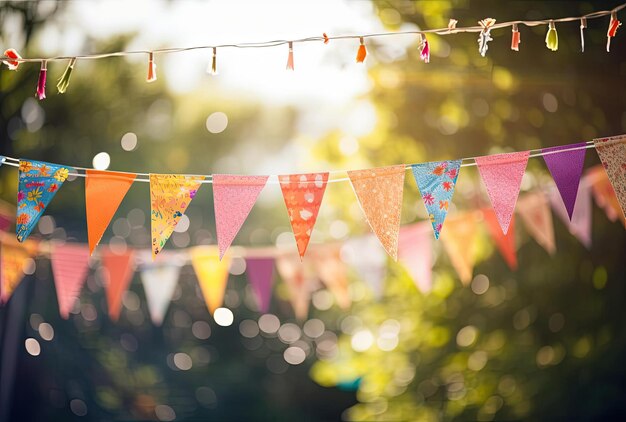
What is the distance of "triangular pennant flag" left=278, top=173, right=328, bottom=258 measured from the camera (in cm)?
232

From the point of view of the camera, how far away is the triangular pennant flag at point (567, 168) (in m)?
2.17

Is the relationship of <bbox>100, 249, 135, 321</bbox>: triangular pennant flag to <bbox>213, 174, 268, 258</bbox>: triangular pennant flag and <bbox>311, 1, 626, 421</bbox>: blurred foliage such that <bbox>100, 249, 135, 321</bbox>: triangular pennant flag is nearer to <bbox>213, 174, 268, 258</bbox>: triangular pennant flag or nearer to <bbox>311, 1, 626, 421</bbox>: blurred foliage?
<bbox>213, 174, 268, 258</bbox>: triangular pennant flag

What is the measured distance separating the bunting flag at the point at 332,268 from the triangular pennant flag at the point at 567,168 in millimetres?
1478

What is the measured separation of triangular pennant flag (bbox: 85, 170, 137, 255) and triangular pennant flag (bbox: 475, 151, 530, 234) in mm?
1140

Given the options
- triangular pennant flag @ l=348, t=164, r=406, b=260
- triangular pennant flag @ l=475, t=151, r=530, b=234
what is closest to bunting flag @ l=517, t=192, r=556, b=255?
triangular pennant flag @ l=475, t=151, r=530, b=234

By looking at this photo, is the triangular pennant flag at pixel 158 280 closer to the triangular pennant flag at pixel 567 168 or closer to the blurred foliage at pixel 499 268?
the blurred foliage at pixel 499 268

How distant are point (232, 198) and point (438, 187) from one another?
667 mm

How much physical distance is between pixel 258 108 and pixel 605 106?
2351 mm

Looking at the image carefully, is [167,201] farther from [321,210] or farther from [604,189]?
[321,210]

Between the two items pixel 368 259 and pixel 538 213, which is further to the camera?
pixel 368 259

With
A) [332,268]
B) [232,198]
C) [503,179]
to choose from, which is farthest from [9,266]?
[503,179]

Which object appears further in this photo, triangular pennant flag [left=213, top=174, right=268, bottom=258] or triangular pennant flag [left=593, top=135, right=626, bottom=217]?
triangular pennant flag [left=213, top=174, right=268, bottom=258]

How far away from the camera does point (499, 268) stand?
4.38m

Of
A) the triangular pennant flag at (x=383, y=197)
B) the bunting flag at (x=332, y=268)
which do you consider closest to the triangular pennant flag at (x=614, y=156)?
the triangular pennant flag at (x=383, y=197)
